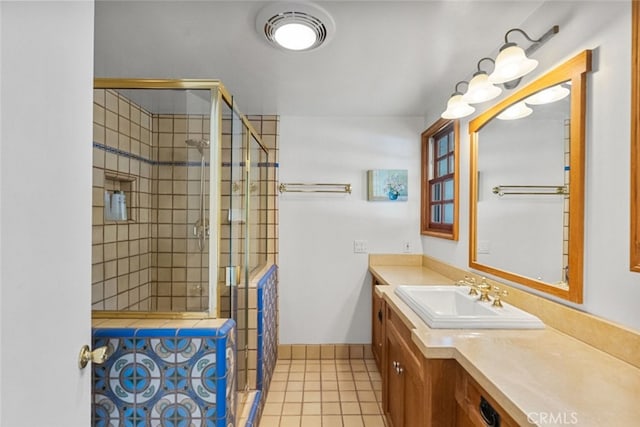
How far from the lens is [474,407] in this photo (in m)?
1.00

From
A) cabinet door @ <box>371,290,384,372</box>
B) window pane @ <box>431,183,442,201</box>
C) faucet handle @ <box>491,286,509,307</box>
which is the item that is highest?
window pane @ <box>431,183,442,201</box>

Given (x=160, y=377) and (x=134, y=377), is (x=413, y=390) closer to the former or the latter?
(x=160, y=377)

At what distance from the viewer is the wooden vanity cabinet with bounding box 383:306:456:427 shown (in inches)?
44.8

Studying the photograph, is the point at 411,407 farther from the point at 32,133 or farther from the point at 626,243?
the point at 32,133

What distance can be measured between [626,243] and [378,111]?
82.5 inches

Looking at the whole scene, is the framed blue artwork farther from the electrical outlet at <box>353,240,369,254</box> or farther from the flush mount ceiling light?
the flush mount ceiling light

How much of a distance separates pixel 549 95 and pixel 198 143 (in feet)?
5.35

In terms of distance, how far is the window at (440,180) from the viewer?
230 cm

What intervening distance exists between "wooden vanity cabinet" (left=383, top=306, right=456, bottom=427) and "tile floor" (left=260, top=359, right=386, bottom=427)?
0.34 m

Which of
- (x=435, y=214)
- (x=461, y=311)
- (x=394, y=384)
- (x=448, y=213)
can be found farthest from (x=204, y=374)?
(x=435, y=214)

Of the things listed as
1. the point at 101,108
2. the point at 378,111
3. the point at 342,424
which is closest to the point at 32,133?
the point at 101,108

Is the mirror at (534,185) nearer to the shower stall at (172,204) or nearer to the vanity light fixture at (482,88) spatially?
the vanity light fixture at (482,88)

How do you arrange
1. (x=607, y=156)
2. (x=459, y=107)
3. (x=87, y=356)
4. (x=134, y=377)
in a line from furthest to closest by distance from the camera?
(x=459, y=107) < (x=134, y=377) < (x=607, y=156) < (x=87, y=356)

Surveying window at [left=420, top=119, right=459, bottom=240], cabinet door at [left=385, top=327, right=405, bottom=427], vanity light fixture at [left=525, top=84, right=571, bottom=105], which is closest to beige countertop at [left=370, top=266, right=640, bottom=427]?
cabinet door at [left=385, top=327, right=405, bottom=427]
